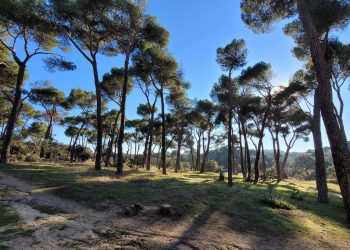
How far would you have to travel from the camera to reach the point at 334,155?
27.2 ft

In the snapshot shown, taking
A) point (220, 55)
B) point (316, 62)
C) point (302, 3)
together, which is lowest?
point (316, 62)

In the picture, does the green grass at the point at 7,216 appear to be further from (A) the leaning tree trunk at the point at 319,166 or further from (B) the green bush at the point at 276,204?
(A) the leaning tree trunk at the point at 319,166

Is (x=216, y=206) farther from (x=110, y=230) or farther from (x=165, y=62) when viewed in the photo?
(x=165, y=62)

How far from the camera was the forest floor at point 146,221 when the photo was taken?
5102 millimetres

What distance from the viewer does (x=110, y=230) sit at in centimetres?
560

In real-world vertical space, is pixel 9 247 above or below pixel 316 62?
below

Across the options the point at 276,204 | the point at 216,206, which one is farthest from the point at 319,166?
the point at 216,206

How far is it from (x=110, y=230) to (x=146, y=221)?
1.07 m

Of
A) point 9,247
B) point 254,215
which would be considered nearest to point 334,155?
point 254,215

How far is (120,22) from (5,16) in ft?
22.0

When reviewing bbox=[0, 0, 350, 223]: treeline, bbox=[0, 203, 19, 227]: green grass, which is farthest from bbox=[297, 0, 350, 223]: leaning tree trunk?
bbox=[0, 203, 19, 227]: green grass

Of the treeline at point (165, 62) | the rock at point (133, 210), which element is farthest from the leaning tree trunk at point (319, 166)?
the rock at point (133, 210)

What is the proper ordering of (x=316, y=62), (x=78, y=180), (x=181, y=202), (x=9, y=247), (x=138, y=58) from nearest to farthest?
1. (x=9, y=247)
2. (x=181, y=202)
3. (x=316, y=62)
4. (x=78, y=180)
5. (x=138, y=58)

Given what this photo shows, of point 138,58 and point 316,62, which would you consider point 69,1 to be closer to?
point 138,58
